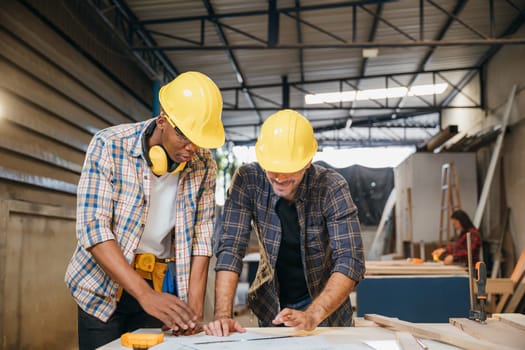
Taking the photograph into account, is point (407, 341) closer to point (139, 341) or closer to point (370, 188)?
point (139, 341)

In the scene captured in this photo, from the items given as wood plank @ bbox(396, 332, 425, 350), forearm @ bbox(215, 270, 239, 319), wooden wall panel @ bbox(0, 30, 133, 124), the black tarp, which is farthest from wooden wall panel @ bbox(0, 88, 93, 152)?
the black tarp

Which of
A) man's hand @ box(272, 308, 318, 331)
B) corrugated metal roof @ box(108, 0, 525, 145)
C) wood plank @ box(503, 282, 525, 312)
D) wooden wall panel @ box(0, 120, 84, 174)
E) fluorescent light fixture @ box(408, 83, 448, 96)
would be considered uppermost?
corrugated metal roof @ box(108, 0, 525, 145)

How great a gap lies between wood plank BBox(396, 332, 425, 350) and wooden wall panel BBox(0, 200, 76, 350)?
13.1 feet

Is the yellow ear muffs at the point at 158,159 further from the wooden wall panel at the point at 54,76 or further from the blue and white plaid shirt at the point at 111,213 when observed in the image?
the wooden wall panel at the point at 54,76

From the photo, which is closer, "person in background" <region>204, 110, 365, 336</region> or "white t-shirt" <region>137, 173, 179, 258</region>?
"white t-shirt" <region>137, 173, 179, 258</region>

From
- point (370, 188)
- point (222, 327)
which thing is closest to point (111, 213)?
point (222, 327)

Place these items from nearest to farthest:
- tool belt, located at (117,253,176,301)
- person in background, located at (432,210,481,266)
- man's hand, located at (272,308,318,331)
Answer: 1. man's hand, located at (272,308,318,331)
2. tool belt, located at (117,253,176,301)
3. person in background, located at (432,210,481,266)

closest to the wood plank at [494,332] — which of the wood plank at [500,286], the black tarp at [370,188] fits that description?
the wood plank at [500,286]

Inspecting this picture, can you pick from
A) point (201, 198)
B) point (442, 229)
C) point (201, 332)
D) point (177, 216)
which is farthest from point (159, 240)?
point (442, 229)

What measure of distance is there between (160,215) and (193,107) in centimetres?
48

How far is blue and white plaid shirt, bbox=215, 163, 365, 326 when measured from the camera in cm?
241

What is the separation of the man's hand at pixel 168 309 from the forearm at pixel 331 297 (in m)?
0.49

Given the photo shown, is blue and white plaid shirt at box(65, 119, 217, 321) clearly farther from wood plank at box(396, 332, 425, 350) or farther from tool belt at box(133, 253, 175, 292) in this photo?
wood plank at box(396, 332, 425, 350)

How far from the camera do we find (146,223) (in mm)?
2158
